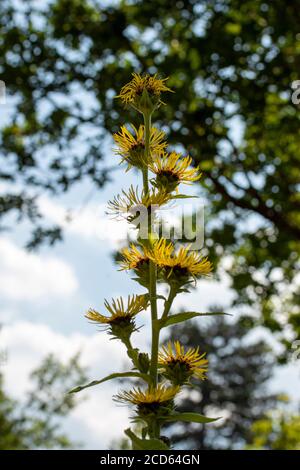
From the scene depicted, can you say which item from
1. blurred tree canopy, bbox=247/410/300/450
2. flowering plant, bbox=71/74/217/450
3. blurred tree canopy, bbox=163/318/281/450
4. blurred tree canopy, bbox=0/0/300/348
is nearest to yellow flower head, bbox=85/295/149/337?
flowering plant, bbox=71/74/217/450

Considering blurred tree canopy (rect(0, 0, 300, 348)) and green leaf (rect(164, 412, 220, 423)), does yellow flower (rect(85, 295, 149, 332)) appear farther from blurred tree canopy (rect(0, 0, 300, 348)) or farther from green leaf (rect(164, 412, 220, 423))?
blurred tree canopy (rect(0, 0, 300, 348))

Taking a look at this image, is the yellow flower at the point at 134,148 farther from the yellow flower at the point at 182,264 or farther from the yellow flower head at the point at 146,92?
the yellow flower at the point at 182,264

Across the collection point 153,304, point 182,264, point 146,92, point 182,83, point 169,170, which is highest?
point 182,83

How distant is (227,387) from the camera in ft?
111

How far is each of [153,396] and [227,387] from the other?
111ft

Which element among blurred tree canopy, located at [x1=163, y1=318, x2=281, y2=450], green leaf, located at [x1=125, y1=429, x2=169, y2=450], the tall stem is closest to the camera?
green leaf, located at [x1=125, y1=429, x2=169, y2=450]

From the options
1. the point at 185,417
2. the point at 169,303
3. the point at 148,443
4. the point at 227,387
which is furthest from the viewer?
the point at 227,387

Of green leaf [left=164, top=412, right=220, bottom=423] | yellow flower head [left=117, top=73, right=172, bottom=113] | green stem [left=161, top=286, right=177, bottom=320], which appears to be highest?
yellow flower head [left=117, top=73, right=172, bottom=113]

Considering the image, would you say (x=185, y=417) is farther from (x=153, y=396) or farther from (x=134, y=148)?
(x=134, y=148)

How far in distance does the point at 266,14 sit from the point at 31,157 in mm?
3529

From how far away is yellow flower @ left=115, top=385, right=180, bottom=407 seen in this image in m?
1.31

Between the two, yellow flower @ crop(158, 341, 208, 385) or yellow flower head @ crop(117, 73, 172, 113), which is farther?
yellow flower head @ crop(117, 73, 172, 113)

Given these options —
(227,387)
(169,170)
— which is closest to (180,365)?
(169,170)

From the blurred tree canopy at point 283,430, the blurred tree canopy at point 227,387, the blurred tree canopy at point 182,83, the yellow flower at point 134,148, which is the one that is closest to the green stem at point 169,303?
the yellow flower at point 134,148
